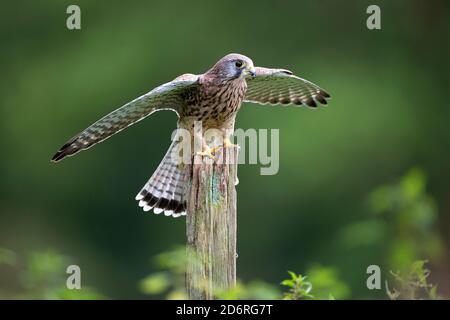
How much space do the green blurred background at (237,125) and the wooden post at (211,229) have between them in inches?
326

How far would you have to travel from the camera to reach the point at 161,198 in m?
7.22

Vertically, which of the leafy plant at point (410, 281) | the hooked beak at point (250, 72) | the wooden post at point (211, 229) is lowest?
the leafy plant at point (410, 281)

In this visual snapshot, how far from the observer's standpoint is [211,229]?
18.7 feet

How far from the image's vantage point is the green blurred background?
15.4 m

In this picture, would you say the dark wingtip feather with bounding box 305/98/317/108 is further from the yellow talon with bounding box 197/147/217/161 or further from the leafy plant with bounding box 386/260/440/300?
the leafy plant with bounding box 386/260/440/300

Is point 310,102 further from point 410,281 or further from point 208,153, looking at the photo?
point 410,281

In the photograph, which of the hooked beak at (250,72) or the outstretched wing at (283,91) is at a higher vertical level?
the outstretched wing at (283,91)

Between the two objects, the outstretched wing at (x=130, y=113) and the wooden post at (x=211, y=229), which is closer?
the wooden post at (x=211, y=229)

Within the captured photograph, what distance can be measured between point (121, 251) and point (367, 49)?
5.44 meters

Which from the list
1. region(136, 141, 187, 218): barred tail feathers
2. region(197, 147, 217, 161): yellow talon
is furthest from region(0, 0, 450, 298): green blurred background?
region(197, 147, 217, 161): yellow talon

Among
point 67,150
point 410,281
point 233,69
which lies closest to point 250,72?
point 233,69

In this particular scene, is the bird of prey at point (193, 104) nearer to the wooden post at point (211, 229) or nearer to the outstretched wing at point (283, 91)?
the outstretched wing at point (283, 91)

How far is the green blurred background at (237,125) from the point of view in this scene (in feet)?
50.5

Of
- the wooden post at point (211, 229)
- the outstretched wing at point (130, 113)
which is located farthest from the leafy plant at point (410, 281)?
the outstretched wing at point (130, 113)
